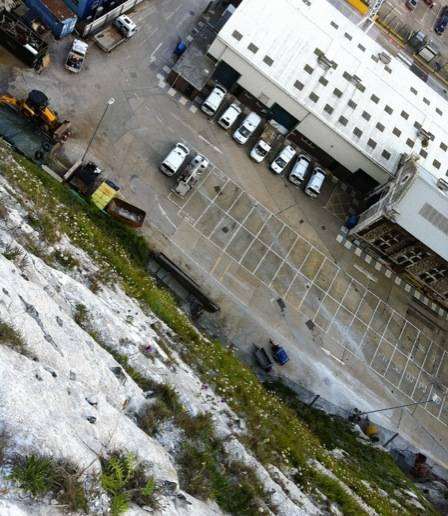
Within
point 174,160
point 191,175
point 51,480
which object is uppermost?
point 174,160

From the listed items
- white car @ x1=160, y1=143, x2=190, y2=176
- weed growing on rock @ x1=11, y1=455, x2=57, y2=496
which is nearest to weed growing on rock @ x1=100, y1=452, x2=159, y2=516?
weed growing on rock @ x1=11, y1=455, x2=57, y2=496

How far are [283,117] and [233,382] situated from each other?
36.7 meters

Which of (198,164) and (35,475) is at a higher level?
(198,164)

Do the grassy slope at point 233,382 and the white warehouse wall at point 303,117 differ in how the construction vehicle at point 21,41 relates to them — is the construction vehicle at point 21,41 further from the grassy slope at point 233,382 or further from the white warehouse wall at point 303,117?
the white warehouse wall at point 303,117

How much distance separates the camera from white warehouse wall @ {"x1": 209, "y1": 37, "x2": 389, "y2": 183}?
2234 inches

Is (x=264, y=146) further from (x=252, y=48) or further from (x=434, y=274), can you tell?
(x=434, y=274)

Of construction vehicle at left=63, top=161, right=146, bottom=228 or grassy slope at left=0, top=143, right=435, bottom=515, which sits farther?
construction vehicle at left=63, top=161, right=146, bottom=228

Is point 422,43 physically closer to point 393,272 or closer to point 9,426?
point 393,272

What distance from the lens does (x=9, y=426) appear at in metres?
15.0

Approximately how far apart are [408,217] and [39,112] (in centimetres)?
3999

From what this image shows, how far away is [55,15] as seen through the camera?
52188 mm

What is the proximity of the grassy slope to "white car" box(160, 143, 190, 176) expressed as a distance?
13.0 metres

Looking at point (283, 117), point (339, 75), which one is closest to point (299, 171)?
point (283, 117)

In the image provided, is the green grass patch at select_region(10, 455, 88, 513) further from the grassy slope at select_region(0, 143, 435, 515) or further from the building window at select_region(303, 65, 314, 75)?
the building window at select_region(303, 65, 314, 75)
